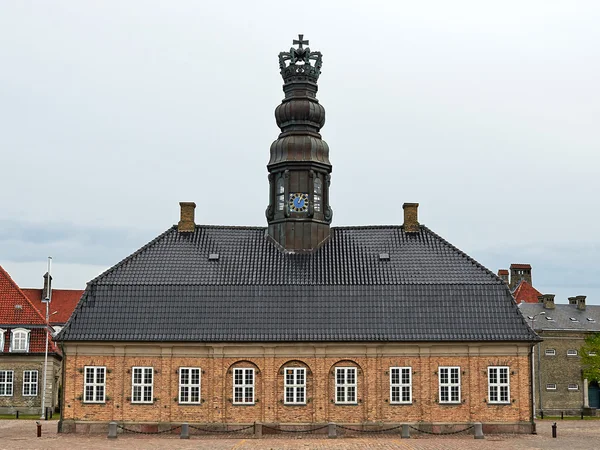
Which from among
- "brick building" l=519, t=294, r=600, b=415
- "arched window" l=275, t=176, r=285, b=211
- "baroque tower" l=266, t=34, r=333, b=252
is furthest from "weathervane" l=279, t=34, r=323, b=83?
"brick building" l=519, t=294, r=600, b=415

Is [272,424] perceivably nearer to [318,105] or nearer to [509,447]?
[509,447]

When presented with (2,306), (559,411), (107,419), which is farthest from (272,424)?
(559,411)

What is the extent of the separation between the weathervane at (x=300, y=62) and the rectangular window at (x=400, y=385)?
18.3 m

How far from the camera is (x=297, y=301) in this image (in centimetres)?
4581

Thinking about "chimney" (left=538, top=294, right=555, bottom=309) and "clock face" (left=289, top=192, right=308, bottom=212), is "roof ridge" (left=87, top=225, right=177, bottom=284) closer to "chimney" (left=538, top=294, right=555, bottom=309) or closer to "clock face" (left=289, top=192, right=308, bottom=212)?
"clock face" (left=289, top=192, right=308, bottom=212)

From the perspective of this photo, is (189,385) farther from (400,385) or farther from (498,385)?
(498,385)

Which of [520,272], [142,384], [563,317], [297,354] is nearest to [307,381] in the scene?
[297,354]

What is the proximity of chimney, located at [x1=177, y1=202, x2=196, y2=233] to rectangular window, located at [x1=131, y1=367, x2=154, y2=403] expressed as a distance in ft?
30.5

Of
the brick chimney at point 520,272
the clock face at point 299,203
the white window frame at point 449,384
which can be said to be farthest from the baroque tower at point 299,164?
the brick chimney at point 520,272

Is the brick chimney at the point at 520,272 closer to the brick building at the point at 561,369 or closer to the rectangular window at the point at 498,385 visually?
the brick building at the point at 561,369

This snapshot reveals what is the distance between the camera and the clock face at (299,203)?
5028 cm

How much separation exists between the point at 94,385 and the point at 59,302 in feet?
138

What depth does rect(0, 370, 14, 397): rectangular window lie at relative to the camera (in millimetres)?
64125

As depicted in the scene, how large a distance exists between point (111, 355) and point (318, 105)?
19.2 meters
